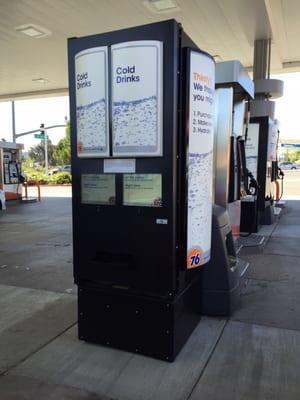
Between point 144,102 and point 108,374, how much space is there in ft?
6.58

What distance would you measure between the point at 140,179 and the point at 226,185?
170cm

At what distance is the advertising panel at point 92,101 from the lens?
9.93 feet

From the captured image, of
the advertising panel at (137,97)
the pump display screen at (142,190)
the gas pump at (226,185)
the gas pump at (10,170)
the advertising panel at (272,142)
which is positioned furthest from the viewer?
the gas pump at (10,170)

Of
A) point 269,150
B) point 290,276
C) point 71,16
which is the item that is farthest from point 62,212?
point 290,276

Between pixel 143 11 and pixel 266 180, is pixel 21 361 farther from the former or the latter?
pixel 143 11

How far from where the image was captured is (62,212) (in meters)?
12.4

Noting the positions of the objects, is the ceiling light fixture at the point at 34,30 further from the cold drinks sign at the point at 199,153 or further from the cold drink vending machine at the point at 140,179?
the cold drinks sign at the point at 199,153

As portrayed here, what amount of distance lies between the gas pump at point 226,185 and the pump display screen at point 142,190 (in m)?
1.03

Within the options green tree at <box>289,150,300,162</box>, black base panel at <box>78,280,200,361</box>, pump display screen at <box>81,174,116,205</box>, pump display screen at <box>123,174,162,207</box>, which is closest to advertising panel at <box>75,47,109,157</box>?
pump display screen at <box>81,174,116,205</box>

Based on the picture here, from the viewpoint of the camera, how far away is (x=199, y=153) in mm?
3148

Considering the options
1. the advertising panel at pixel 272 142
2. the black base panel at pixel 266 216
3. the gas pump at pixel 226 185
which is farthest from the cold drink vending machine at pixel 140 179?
the black base panel at pixel 266 216

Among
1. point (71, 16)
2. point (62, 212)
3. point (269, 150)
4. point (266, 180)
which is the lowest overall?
point (62, 212)

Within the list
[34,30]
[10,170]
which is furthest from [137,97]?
[10,170]

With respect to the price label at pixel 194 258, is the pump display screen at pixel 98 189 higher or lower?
higher
